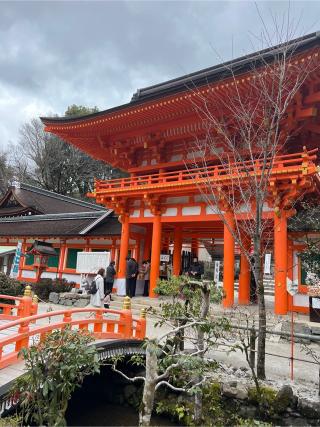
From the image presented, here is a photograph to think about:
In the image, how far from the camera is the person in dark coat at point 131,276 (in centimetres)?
1318

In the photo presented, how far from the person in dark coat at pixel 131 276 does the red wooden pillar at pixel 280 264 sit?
18.7ft

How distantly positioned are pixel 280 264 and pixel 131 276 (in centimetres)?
605

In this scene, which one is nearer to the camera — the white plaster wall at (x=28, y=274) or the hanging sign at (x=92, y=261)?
the hanging sign at (x=92, y=261)

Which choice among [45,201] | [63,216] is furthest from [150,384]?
[45,201]

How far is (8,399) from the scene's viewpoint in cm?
427

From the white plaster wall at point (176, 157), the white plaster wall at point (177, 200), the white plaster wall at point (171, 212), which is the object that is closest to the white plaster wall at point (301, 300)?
the white plaster wall at point (177, 200)

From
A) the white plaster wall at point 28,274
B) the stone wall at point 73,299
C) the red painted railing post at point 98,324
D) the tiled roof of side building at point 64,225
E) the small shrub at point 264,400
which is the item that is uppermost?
the tiled roof of side building at point 64,225

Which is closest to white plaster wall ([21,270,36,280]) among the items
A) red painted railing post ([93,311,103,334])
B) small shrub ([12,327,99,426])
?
red painted railing post ([93,311,103,334])

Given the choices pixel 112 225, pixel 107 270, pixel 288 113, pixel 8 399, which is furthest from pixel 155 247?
pixel 8 399

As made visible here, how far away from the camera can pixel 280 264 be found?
9.86 m

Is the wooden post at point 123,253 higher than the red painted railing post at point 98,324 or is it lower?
higher

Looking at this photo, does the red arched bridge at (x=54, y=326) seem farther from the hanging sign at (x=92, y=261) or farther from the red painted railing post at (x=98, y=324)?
the hanging sign at (x=92, y=261)

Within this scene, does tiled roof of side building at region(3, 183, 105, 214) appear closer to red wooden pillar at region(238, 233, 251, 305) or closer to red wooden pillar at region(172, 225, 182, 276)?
red wooden pillar at region(172, 225, 182, 276)

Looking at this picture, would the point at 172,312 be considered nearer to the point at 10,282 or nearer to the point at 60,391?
the point at 60,391
